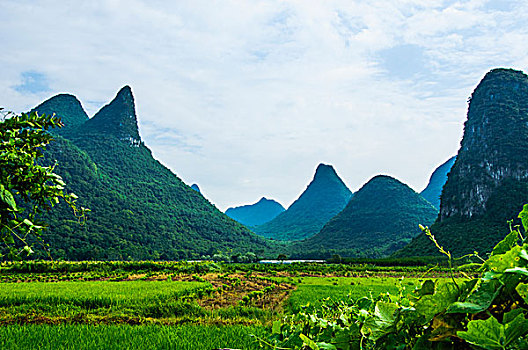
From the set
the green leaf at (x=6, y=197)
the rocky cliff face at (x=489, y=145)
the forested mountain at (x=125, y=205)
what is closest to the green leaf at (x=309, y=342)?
the green leaf at (x=6, y=197)

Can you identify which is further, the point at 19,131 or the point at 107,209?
the point at 107,209

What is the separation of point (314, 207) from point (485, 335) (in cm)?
16489

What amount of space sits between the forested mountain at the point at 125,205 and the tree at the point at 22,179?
56.2m

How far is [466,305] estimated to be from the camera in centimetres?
64

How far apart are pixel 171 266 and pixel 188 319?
96.3 ft

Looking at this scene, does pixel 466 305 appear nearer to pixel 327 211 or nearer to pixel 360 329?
pixel 360 329

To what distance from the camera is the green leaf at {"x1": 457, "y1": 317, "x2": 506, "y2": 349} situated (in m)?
0.58

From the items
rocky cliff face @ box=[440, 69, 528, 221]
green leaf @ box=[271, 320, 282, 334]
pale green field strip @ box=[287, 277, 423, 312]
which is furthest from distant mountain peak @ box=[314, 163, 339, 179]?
green leaf @ box=[271, 320, 282, 334]

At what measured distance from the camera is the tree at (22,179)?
2.11 metres

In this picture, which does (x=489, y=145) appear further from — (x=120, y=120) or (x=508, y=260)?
(x=120, y=120)

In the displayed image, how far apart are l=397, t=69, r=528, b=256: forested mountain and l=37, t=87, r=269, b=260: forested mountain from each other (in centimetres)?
4191

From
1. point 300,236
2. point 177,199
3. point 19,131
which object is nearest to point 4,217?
point 19,131

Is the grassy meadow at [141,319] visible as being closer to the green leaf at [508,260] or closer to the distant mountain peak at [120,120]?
the green leaf at [508,260]

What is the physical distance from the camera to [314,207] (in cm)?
16325
